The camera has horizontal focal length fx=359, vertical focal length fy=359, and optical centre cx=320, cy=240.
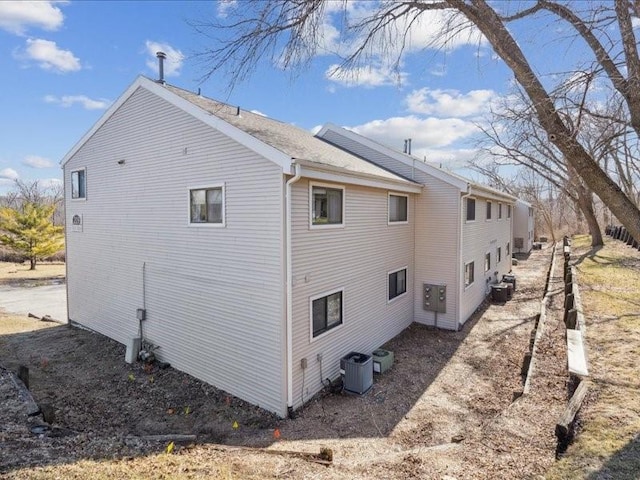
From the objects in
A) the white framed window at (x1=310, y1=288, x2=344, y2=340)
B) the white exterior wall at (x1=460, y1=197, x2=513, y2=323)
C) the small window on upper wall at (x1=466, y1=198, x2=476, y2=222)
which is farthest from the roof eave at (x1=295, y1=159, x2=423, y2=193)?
the small window on upper wall at (x1=466, y1=198, x2=476, y2=222)

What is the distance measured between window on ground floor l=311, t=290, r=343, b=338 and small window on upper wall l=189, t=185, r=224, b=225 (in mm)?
2773

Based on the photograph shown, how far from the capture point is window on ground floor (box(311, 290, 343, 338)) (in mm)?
7828

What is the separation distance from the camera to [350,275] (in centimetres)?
900

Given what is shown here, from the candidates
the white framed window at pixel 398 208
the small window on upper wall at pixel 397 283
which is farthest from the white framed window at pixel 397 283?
the white framed window at pixel 398 208

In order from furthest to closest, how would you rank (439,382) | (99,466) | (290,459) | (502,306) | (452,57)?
1. (502,306)
2. (439,382)
3. (452,57)
4. (290,459)
5. (99,466)

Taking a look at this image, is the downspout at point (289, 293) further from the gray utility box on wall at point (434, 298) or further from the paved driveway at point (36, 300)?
the paved driveway at point (36, 300)

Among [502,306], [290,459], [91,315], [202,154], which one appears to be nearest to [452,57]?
[202,154]

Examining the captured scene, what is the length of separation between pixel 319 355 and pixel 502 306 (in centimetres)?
1032

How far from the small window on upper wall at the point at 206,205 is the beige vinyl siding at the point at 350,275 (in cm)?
196

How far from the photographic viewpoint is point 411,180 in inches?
480

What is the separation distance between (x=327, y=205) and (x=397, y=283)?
473cm

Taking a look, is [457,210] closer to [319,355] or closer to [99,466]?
[319,355]

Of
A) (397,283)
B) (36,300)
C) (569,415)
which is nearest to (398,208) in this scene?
(397,283)

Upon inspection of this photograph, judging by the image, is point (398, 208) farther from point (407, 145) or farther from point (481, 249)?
point (407, 145)
